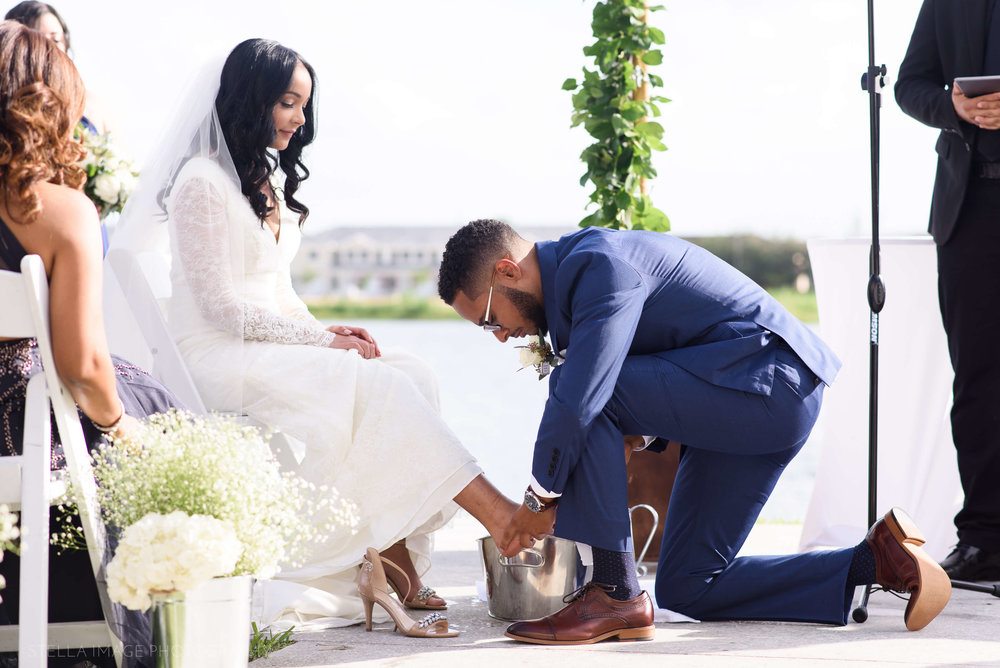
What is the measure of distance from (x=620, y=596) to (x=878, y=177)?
1387 millimetres

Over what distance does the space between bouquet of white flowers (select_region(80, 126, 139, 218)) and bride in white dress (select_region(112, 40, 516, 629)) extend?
91 centimetres

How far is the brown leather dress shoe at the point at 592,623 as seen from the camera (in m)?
2.58

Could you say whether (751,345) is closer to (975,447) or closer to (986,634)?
(986,634)

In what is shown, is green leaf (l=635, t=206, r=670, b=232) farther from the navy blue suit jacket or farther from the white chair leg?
the white chair leg

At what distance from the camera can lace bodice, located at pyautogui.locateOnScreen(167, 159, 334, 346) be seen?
2.96 metres

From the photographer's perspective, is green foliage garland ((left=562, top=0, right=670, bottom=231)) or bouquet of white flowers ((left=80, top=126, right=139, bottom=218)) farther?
green foliage garland ((left=562, top=0, right=670, bottom=231))

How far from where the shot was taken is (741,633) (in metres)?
2.70

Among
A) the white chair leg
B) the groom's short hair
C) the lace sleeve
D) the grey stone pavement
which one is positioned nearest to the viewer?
the white chair leg

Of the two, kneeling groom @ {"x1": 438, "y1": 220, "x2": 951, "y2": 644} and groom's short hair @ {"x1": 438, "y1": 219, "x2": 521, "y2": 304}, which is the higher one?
groom's short hair @ {"x1": 438, "y1": 219, "x2": 521, "y2": 304}

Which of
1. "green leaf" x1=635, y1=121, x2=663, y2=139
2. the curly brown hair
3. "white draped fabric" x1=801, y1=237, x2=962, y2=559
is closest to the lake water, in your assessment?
"green leaf" x1=635, y1=121, x2=663, y2=139

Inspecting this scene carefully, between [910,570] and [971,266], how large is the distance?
3.70 feet

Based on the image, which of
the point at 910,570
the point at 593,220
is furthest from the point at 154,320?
the point at 910,570

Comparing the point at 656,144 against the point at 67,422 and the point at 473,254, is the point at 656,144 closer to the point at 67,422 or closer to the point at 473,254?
the point at 473,254

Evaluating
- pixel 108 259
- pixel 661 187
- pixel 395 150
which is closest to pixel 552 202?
pixel 395 150
